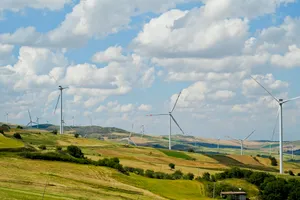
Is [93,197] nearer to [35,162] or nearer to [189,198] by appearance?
[189,198]

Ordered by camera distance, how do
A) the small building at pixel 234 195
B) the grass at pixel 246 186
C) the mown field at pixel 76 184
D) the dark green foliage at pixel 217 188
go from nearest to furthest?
1. the mown field at pixel 76 184
2. the small building at pixel 234 195
3. the dark green foliage at pixel 217 188
4. the grass at pixel 246 186

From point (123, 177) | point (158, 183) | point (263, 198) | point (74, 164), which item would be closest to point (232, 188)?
point (263, 198)

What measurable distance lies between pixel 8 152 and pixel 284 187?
61.6 meters

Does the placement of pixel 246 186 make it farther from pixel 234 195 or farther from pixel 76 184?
pixel 76 184

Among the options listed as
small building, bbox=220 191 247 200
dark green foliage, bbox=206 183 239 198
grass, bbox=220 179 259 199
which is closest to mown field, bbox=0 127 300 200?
grass, bbox=220 179 259 199

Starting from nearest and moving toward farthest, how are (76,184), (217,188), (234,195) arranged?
(76,184) < (234,195) < (217,188)

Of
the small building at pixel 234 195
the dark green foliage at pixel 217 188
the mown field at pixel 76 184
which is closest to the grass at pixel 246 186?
the mown field at pixel 76 184

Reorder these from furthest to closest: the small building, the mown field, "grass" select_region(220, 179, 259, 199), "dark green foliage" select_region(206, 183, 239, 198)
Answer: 1. "grass" select_region(220, 179, 259, 199)
2. "dark green foliage" select_region(206, 183, 239, 198)
3. the small building
4. the mown field

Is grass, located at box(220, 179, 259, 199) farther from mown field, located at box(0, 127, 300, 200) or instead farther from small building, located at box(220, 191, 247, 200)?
small building, located at box(220, 191, 247, 200)

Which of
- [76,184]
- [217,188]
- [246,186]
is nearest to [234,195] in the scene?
[217,188]

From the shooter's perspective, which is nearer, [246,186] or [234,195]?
[234,195]

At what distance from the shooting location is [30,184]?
63.4 meters

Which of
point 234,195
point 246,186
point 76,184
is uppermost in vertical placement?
point 76,184

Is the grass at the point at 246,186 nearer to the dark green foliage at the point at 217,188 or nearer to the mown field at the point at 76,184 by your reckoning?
the mown field at the point at 76,184
